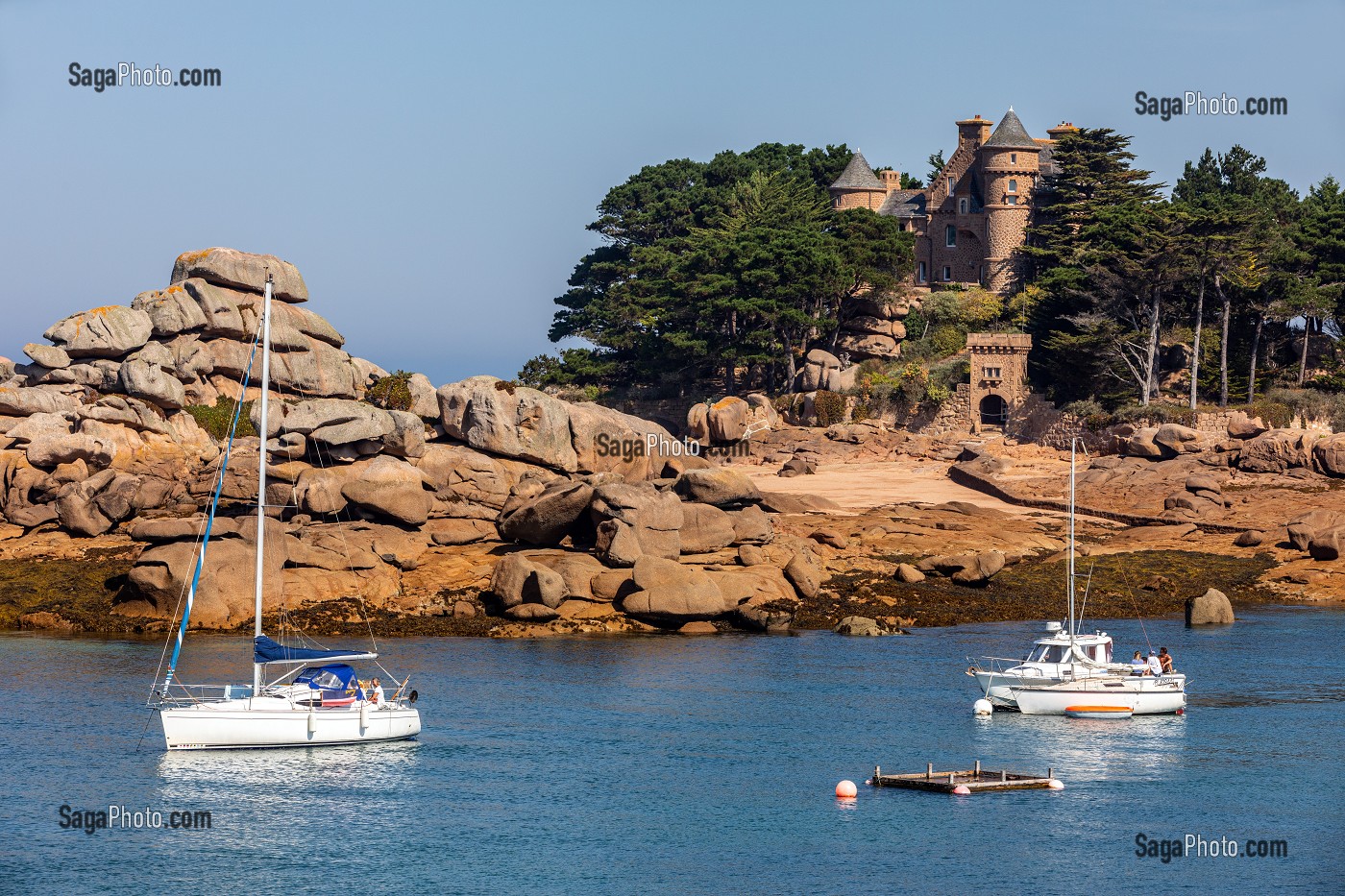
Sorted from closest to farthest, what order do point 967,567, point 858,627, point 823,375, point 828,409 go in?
point 858,627, point 967,567, point 828,409, point 823,375

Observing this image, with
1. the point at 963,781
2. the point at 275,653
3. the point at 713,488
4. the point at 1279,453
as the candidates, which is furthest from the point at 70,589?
the point at 1279,453

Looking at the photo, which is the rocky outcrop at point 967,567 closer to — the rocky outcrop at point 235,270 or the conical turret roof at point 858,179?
the rocky outcrop at point 235,270

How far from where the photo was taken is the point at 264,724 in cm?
4438

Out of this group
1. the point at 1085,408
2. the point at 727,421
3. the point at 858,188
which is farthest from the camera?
the point at 858,188

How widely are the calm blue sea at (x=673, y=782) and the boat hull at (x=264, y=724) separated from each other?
49 cm

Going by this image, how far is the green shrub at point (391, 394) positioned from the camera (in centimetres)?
7962

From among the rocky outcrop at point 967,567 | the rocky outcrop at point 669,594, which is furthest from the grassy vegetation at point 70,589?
the rocky outcrop at point 967,567

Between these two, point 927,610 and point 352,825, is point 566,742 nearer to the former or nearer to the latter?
point 352,825

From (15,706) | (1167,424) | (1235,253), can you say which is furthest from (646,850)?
(1235,253)

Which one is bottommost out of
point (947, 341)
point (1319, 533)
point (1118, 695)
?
point (1118, 695)

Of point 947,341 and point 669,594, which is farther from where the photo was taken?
point 947,341

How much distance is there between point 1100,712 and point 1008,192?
72.4 m

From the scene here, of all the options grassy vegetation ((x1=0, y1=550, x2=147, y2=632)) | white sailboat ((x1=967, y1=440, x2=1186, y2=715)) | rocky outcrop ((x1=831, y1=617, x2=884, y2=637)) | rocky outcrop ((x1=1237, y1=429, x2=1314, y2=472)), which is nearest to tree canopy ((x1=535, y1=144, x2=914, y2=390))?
rocky outcrop ((x1=1237, y1=429, x2=1314, y2=472))

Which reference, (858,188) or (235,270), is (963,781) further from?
(858,188)
